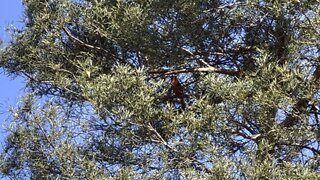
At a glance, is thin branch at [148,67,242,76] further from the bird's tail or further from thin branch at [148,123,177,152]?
thin branch at [148,123,177,152]

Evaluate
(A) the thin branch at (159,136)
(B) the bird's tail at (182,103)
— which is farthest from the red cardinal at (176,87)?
(A) the thin branch at (159,136)

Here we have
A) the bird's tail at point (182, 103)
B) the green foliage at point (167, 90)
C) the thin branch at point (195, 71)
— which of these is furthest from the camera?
the thin branch at point (195, 71)

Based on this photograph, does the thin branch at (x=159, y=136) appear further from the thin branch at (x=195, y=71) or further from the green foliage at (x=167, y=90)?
the thin branch at (x=195, y=71)

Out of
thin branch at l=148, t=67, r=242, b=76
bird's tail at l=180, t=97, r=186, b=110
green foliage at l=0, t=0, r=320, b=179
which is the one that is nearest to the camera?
green foliage at l=0, t=0, r=320, b=179

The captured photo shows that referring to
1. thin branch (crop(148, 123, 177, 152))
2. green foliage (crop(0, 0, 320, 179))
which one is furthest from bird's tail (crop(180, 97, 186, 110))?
thin branch (crop(148, 123, 177, 152))

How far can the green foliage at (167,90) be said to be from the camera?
5.06m

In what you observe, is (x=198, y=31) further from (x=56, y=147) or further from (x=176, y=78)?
(x=56, y=147)

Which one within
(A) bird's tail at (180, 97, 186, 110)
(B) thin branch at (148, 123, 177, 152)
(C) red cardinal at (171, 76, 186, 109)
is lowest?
(B) thin branch at (148, 123, 177, 152)

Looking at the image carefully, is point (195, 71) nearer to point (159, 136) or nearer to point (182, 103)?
point (182, 103)

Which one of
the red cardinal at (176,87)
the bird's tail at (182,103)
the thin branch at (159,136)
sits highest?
the red cardinal at (176,87)

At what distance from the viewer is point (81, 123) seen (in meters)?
5.68

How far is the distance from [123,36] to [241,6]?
40.0 inches

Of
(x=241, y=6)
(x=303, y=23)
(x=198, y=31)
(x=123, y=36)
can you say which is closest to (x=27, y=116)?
→ (x=123, y=36)

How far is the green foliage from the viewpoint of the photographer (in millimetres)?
5059
